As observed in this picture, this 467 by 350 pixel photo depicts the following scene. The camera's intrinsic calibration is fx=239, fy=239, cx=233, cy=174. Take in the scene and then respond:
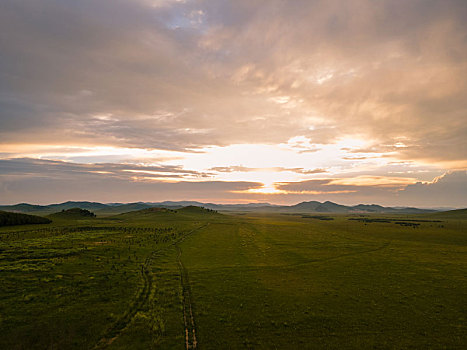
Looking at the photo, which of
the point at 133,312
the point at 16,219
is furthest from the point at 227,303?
the point at 16,219

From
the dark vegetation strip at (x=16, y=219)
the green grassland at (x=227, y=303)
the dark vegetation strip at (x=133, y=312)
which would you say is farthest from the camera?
the dark vegetation strip at (x=16, y=219)

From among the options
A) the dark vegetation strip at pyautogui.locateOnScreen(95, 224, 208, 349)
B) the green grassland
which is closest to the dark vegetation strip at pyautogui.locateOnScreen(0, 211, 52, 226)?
the green grassland

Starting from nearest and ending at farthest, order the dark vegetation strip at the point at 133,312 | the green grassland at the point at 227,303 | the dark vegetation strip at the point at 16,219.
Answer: the dark vegetation strip at the point at 133,312 < the green grassland at the point at 227,303 < the dark vegetation strip at the point at 16,219

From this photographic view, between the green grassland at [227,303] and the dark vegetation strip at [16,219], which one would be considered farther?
the dark vegetation strip at [16,219]

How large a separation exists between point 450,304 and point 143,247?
55.3 meters

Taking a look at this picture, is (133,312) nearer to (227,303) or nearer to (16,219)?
(227,303)

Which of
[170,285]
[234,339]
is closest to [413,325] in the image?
[234,339]

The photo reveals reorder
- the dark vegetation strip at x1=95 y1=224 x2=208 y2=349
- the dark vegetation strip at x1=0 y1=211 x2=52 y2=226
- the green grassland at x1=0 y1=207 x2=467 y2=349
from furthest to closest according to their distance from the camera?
the dark vegetation strip at x1=0 y1=211 x2=52 y2=226
the green grassland at x1=0 y1=207 x2=467 y2=349
the dark vegetation strip at x1=95 y1=224 x2=208 y2=349

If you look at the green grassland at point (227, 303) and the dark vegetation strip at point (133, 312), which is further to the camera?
the green grassland at point (227, 303)

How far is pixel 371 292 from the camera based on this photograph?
30.0 metres

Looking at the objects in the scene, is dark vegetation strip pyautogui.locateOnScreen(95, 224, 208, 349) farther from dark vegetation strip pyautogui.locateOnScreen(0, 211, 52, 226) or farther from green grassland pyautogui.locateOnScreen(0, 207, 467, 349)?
dark vegetation strip pyautogui.locateOnScreen(0, 211, 52, 226)

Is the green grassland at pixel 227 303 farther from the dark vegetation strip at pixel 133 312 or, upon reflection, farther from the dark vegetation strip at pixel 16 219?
the dark vegetation strip at pixel 16 219

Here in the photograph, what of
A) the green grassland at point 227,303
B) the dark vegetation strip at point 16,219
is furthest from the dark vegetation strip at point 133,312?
the dark vegetation strip at point 16,219

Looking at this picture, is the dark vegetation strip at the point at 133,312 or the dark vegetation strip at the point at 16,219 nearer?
the dark vegetation strip at the point at 133,312
